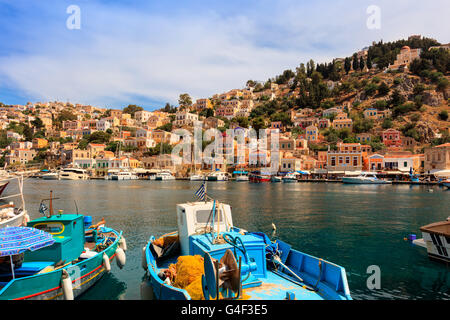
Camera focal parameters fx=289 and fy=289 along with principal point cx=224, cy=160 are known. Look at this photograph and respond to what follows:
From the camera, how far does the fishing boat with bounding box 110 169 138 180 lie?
306ft

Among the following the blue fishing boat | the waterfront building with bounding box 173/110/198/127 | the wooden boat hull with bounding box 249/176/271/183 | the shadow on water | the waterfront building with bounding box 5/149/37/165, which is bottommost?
the shadow on water

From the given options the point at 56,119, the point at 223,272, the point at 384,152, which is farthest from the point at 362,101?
the point at 56,119

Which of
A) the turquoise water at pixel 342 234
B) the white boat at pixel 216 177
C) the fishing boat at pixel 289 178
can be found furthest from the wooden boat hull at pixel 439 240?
the white boat at pixel 216 177

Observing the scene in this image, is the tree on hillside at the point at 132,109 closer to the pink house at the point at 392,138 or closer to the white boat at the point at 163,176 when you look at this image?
the white boat at the point at 163,176

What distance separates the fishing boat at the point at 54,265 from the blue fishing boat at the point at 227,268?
2471 mm

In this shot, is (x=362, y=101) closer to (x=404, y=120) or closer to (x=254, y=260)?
(x=404, y=120)

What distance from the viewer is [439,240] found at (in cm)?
1445

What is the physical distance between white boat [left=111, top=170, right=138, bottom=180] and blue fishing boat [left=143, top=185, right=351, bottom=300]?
86.8 meters

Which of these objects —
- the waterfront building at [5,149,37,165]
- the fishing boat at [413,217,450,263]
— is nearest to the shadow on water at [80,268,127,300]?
the fishing boat at [413,217,450,263]

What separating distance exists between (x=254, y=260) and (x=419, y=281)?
342 inches

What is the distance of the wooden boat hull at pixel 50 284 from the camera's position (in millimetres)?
8222

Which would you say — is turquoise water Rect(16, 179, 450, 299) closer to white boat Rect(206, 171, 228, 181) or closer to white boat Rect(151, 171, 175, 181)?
white boat Rect(206, 171, 228, 181)
